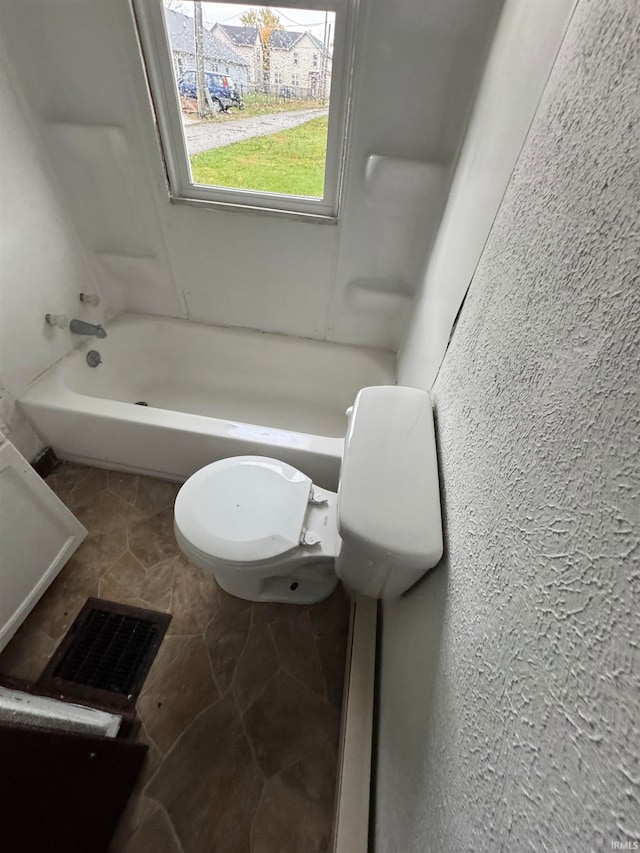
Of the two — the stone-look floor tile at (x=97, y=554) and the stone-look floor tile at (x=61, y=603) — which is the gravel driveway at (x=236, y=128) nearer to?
the stone-look floor tile at (x=97, y=554)

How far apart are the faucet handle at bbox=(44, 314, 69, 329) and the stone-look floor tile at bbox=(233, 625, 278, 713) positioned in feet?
4.55

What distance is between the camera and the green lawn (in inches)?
51.4

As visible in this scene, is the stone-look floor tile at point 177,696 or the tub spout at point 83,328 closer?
the stone-look floor tile at point 177,696

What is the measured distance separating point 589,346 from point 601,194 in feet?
0.47

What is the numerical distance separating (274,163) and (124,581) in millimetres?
1605

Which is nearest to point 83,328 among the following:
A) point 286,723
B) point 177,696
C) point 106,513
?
point 106,513

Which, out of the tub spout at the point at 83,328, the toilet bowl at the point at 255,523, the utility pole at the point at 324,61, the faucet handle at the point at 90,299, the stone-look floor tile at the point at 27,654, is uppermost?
the utility pole at the point at 324,61

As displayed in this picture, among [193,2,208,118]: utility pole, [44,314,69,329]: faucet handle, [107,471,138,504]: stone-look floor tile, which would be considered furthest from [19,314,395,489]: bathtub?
[193,2,208,118]: utility pole

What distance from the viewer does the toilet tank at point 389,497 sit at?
638 millimetres

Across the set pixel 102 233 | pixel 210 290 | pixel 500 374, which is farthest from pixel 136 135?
pixel 500 374

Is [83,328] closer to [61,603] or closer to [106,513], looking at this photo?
[106,513]

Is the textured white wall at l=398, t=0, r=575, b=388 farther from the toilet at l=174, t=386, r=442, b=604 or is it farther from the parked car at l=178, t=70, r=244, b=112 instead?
the parked car at l=178, t=70, r=244, b=112

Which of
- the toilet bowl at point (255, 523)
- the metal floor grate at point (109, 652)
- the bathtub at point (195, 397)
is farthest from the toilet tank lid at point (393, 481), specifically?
the metal floor grate at point (109, 652)

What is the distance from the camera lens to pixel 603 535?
260 mm
